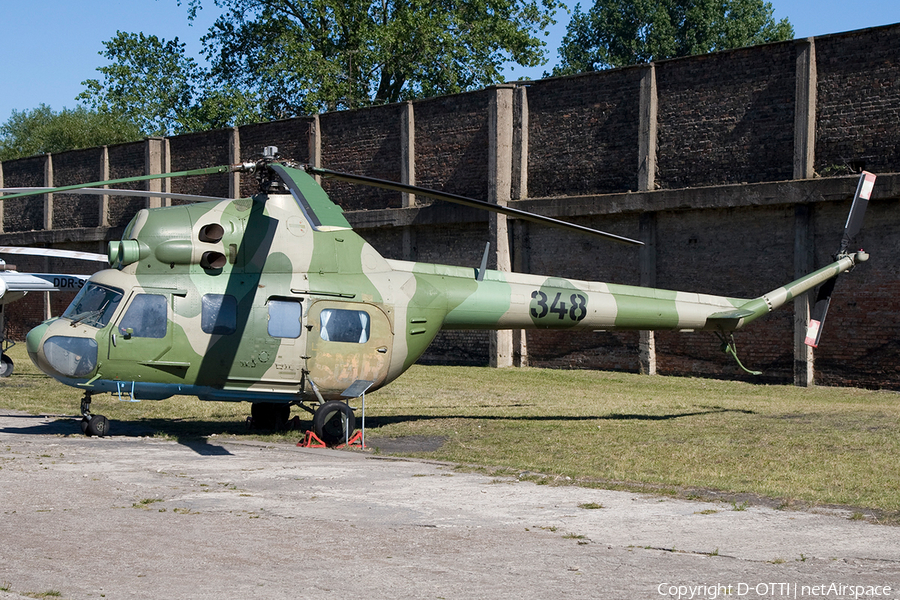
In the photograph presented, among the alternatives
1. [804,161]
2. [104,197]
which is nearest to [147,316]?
[804,161]

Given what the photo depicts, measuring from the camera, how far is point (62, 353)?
11.6 metres

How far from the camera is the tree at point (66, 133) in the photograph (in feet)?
185

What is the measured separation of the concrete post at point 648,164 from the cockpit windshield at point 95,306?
42.2 ft

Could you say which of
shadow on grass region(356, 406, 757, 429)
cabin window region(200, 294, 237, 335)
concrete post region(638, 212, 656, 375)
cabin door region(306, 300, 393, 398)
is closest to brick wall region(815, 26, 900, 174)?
concrete post region(638, 212, 656, 375)

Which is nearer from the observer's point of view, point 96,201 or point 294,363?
point 294,363

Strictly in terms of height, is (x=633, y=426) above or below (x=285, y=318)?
below

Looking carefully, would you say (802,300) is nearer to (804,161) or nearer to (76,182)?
(804,161)

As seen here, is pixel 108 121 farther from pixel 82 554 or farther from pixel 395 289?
pixel 82 554

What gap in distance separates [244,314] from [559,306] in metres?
4.62

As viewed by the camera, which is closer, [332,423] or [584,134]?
[332,423]

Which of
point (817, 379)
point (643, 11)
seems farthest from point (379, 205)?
point (643, 11)

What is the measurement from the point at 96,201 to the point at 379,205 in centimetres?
1466

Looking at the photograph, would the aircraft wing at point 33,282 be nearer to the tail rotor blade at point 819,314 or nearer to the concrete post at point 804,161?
the concrete post at point 804,161

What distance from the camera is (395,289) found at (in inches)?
507
